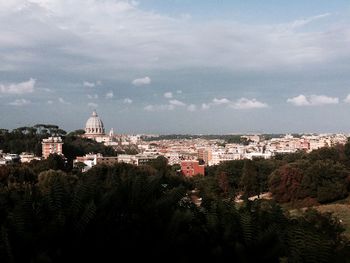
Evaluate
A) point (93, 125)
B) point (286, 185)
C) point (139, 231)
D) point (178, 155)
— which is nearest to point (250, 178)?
point (286, 185)

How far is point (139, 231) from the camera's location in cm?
311

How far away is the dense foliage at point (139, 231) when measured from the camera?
2875 mm

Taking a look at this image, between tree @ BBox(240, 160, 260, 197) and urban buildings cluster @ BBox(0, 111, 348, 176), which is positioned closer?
tree @ BBox(240, 160, 260, 197)

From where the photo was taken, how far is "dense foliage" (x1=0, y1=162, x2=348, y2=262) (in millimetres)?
2875

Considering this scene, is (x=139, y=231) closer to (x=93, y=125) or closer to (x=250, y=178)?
(x=250, y=178)

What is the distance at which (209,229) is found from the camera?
322 centimetres

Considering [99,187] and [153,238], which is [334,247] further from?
[99,187]

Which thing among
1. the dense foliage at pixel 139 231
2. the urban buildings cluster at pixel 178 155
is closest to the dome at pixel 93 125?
the urban buildings cluster at pixel 178 155

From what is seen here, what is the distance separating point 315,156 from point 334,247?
61866 millimetres

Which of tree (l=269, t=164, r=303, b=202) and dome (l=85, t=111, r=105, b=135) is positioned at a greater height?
dome (l=85, t=111, r=105, b=135)

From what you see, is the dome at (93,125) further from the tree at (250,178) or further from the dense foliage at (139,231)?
the dense foliage at (139,231)

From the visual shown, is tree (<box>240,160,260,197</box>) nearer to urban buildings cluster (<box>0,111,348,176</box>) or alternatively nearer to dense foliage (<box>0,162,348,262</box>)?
urban buildings cluster (<box>0,111,348,176</box>)

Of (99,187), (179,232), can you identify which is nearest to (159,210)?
(179,232)

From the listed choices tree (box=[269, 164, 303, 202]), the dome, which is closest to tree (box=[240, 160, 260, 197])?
tree (box=[269, 164, 303, 202])
